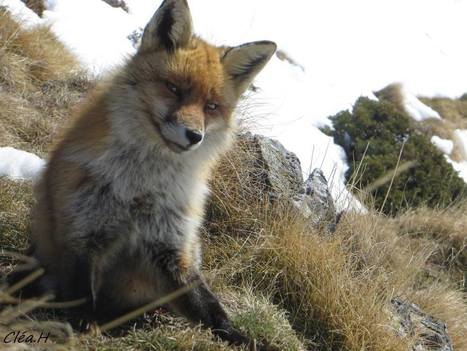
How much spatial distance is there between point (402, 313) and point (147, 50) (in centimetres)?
255

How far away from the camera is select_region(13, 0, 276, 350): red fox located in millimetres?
3076

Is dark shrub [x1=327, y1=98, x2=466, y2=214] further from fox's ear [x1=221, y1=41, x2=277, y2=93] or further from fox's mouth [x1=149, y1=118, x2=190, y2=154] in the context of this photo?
fox's mouth [x1=149, y1=118, x2=190, y2=154]

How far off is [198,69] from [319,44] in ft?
46.7

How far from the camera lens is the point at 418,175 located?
31.8 feet

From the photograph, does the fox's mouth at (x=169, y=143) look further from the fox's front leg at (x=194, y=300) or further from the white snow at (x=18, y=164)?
the white snow at (x=18, y=164)

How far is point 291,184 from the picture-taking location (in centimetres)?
524

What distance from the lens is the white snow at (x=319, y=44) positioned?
9.89 m

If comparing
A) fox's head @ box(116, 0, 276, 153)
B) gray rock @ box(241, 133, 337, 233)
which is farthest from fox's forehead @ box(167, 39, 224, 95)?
gray rock @ box(241, 133, 337, 233)

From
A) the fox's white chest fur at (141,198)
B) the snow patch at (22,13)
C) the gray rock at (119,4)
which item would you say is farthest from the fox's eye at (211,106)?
the gray rock at (119,4)

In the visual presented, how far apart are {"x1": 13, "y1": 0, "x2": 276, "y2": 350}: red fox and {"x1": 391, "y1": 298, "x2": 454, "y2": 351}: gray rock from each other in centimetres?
136

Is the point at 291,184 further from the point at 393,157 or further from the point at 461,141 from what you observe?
the point at 461,141

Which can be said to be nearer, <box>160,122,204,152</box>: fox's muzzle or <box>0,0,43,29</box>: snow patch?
<box>160,122,204,152</box>: fox's muzzle

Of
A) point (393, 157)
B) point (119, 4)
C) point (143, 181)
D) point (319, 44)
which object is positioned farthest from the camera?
point (319, 44)

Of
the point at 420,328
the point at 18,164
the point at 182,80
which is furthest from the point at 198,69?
the point at 420,328
